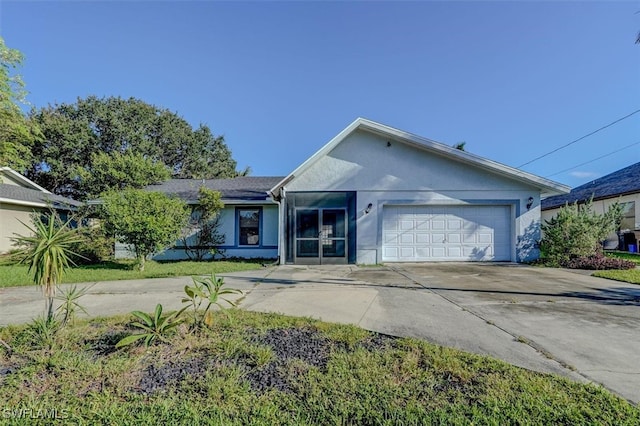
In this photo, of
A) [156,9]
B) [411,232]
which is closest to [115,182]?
[156,9]

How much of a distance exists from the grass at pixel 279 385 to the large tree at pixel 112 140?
22314 millimetres

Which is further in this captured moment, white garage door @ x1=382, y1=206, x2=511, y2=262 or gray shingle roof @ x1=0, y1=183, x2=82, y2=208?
gray shingle roof @ x1=0, y1=183, x2=82, y2=208

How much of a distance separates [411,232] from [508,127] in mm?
13490

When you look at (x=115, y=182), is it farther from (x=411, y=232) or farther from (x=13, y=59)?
(x=411, y=232)

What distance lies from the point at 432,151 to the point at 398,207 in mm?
2679

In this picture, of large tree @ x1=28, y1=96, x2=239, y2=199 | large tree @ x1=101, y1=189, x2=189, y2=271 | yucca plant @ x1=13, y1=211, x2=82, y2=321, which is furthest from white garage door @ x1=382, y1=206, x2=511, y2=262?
large tree @ x1=28, y1=96, x2=239, y2=199

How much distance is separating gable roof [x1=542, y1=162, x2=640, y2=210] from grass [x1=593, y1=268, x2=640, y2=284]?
A: 7866mm

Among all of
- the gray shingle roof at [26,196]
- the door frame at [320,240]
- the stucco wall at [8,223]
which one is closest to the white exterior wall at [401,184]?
the door frame at [320,240]

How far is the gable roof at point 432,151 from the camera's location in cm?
1176

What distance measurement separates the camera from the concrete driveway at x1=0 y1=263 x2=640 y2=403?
3.46m

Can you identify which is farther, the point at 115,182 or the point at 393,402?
the point at 115,182

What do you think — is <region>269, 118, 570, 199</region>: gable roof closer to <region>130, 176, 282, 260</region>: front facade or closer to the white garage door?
the white garage door

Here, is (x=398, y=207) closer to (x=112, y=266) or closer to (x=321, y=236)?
(x=321, y=236)

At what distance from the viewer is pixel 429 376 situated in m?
2.93
